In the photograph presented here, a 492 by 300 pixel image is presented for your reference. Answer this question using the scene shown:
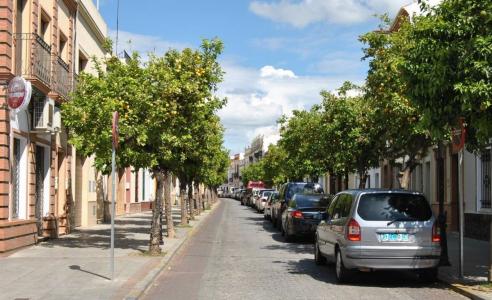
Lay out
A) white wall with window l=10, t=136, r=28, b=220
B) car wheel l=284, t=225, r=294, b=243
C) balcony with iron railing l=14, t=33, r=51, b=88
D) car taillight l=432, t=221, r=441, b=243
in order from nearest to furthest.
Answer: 1. car taillight l=432, t=221, r=441, b=243
2. balcony with iron railing l=14, t=33, r=51, b=88
3. white wall with window l=10, t=136, r=28, b=220
4. car wheel l=284, t=225, r=294, b=243

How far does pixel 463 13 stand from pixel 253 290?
551cm

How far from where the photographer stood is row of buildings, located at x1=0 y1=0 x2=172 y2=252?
47.6 ft

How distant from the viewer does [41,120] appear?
55.5 feet

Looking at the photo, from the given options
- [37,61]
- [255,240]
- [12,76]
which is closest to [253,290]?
[12,76]

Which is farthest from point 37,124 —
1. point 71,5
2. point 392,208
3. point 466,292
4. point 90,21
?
point 466,292

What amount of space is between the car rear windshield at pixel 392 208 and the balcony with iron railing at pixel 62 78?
1080 centimetres

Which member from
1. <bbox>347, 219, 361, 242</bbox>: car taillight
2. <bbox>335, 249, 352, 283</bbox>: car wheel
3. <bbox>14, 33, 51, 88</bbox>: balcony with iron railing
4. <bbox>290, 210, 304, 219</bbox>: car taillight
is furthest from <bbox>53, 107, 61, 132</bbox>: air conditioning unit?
<bbox>347, 219, 361, 242</bbox>: car taillight

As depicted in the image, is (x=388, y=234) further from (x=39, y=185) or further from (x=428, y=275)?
(x=39, y=185)

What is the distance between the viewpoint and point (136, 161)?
51.2 ft

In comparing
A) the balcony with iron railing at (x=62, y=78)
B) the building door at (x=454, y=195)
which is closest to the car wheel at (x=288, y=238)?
the building door at (x=454, y=195)

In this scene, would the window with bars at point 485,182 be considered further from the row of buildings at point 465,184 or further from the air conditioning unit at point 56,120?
the air conditioning unit at point 56,120

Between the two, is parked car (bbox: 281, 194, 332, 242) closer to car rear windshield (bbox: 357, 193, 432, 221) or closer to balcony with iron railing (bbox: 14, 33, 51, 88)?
car rear windshield (bbox: 357, 193, 432, 221)

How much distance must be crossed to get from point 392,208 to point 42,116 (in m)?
9.84

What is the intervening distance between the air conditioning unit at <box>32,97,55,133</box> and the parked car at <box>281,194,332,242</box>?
7.83 meters
